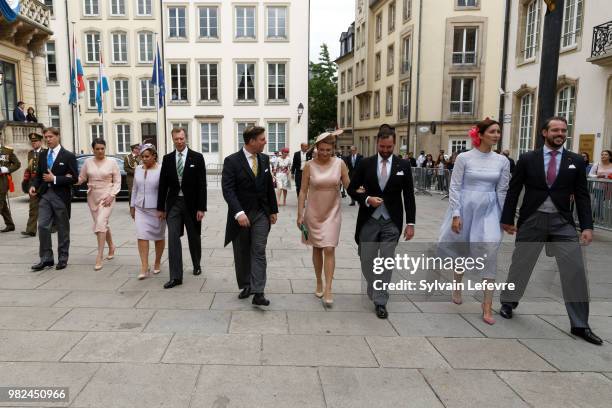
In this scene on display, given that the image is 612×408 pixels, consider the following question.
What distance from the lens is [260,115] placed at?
32719mm

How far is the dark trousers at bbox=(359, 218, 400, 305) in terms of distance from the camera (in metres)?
4.75

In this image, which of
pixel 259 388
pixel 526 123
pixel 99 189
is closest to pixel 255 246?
pixel 259 388

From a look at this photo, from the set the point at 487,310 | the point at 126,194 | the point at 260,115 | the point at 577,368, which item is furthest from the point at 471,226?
the point at 260,115

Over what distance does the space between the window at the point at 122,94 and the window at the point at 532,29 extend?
26.3m

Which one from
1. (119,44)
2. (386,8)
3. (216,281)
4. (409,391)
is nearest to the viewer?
(409,391)

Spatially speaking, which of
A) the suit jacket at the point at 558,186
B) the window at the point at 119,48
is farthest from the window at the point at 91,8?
the suit jacket at the point at 558,186

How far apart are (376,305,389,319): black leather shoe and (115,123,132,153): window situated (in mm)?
32078

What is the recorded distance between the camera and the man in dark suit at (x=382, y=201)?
470cm

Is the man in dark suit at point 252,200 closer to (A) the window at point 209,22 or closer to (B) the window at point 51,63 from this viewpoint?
(A) the window at point 209,22

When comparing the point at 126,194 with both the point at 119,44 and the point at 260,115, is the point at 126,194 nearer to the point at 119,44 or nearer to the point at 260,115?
the point at 260,115

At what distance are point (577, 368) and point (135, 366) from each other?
3.45 meters

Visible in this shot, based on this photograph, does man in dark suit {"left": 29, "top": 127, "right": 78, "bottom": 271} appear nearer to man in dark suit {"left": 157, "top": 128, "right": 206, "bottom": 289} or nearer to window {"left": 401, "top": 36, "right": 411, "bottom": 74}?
man in dark suit {"left": 157, "top": 128, "right": 206, "bottom": 289}

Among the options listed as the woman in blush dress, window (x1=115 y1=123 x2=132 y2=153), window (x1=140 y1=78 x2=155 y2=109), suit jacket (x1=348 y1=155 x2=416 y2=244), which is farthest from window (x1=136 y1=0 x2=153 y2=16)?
suit jacket (x1=348 y1=155 x2=416 y2=244)

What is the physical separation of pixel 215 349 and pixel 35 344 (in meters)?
1.53
